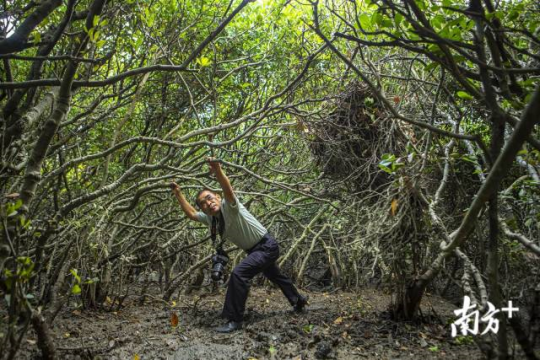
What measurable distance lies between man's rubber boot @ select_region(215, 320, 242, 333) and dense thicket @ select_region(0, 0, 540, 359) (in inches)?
55.7

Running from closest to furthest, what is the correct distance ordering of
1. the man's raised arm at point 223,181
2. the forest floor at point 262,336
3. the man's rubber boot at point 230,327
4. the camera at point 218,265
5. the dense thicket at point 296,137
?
the dense thicket at point 296,137 → the forest floor at point 262,336 → the man's raised arm at point 223,181 → the man's rubber boot at point 230,327 → the camera at point 218,265

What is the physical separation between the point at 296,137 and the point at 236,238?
6.29 feet

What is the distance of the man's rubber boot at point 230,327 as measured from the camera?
4.48m

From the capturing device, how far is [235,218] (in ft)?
15.4

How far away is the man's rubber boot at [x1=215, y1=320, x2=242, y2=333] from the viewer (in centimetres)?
448

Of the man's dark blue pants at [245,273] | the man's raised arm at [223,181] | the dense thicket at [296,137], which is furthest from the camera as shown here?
the man's dark blue pants at [245,273]

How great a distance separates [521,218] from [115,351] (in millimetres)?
3925

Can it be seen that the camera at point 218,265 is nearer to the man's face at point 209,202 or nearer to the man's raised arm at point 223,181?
the man's face at point 209,202

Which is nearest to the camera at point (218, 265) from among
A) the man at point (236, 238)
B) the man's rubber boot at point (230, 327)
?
the man at point (236, 238)

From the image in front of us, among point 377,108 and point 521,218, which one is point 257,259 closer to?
point 377,108

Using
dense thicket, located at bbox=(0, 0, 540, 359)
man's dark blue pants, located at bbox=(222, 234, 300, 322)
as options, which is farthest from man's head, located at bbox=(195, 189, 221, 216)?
man's dark blue pants, located at bbox=(222, 234, 300, 322)

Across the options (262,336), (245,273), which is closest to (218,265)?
(245,273)

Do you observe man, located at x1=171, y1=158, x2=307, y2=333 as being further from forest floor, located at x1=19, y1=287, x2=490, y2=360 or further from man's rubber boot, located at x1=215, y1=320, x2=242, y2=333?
forest floor, located at x1=19, y1=287, x2=490, y2=360

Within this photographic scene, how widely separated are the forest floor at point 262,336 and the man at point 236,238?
0.29 metres
